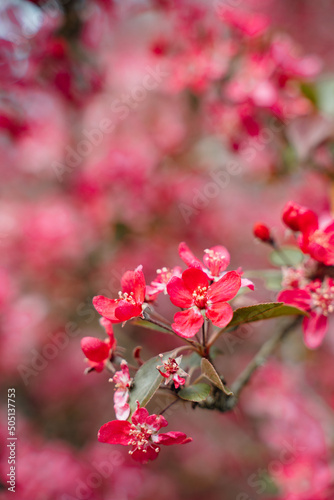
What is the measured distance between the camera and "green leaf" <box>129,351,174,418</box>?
0.61 meters

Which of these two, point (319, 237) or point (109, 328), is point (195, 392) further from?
point (319, 237)

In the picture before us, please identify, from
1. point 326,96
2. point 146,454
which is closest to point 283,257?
point 146,454

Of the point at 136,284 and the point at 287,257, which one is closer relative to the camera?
the point at 136,284

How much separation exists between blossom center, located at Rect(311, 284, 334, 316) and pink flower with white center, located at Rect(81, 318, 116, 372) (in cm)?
34

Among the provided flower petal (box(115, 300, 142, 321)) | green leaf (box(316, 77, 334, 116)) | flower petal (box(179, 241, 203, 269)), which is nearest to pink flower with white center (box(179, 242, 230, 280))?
flower petal (box(179, 241, 203, 269))

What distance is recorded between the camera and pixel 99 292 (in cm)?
182

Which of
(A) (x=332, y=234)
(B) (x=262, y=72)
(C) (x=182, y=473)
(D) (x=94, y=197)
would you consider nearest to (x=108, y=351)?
(A) (x=332, y=234)

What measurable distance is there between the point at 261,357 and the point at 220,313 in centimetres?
27

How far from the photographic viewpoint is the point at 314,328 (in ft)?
2.48

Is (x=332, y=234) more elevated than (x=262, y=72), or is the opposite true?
(x=262, y=72)

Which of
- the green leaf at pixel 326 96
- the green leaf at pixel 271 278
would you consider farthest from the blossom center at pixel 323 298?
the green leaf at pixel 326 96

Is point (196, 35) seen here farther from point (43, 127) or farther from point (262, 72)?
point (43, 127)

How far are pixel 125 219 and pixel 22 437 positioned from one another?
890 millimetres

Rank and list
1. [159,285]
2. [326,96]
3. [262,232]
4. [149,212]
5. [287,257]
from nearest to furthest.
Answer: [159,285] < [262,232] < [287,257] < [326,96] < [149,212]
